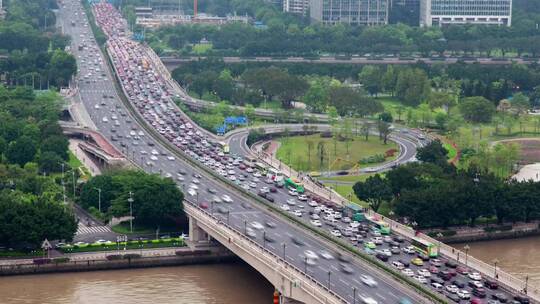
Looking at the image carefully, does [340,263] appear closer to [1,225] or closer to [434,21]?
[1,225]

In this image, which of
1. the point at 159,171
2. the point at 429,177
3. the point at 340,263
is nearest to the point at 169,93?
the point at 159,171

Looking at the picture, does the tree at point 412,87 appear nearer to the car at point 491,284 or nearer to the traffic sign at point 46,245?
the traffic sign at point 46,245

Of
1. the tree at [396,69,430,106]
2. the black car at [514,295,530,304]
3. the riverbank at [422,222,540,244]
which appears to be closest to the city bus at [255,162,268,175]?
the riverbank at [422,222,540,244]

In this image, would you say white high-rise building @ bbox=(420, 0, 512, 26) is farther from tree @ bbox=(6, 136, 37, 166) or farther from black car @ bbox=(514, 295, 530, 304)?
black car @ bbox=(514, 295, 530, 304)

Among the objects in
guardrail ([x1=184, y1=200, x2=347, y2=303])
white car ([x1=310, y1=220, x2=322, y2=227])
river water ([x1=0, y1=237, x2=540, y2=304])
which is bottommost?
river water ([x1=0, y1=237, x2=540, y2=304])

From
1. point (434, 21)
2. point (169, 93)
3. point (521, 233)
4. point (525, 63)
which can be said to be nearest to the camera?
point (521, 233)

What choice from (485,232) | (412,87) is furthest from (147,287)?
(412,87)

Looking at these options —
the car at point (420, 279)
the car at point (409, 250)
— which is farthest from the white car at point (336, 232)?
the car at point (420, 279)
